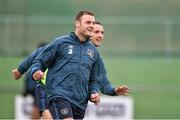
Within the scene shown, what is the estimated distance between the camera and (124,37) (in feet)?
70.6

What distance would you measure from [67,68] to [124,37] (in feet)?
37.9

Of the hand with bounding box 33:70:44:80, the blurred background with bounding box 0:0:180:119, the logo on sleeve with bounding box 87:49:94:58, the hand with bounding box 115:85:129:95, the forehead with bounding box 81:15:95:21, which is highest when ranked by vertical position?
the forehead with bounding box 81:15:95:21

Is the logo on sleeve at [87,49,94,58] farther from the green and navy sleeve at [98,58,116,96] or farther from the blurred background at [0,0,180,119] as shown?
the blurred background at [0,0,180,119]

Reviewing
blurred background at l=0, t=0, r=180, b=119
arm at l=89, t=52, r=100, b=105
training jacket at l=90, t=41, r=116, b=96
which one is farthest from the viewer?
blurred background at l=0, t=0, r=180, b=119

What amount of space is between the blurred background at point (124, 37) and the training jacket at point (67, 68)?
10702mm

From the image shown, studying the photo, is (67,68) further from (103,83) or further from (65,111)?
(103,83)

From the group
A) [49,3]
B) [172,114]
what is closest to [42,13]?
[49,3]

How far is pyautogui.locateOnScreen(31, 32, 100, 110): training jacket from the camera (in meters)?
10.1

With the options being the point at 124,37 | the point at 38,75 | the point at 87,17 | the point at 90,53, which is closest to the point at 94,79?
the point at 90,53

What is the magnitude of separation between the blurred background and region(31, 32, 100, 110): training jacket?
35.1 feet

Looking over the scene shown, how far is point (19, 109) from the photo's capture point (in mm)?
19969

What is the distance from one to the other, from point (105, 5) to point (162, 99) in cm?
295

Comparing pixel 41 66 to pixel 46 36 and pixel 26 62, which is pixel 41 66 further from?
pixel 46 36

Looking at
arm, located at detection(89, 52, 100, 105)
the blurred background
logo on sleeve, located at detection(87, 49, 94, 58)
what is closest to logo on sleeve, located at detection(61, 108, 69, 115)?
arm, located at detection(89, 52, 100, 105)
